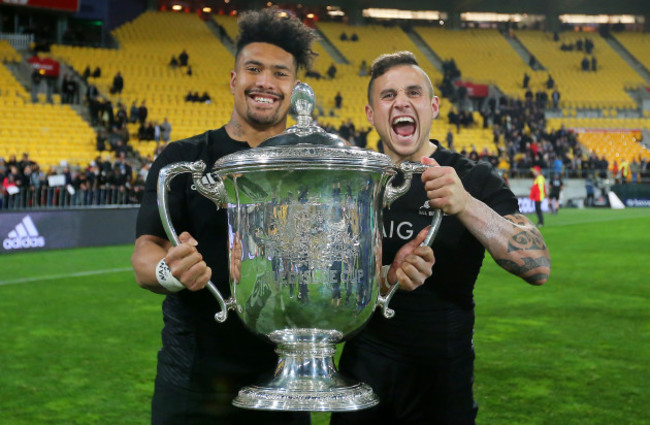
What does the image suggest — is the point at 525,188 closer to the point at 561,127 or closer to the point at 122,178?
the point at 561,127

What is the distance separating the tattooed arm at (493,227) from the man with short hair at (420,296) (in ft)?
0.12

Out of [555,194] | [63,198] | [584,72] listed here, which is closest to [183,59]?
[555,194]

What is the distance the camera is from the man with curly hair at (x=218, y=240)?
241cm

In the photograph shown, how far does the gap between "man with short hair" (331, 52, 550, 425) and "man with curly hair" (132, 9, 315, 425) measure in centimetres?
26

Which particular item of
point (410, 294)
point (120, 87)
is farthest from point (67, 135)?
point (410, 294)

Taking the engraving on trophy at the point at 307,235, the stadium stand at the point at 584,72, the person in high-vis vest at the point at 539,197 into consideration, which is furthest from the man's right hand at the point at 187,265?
the stadium stand at the point at 584,72

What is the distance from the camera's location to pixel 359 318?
73.5 inches

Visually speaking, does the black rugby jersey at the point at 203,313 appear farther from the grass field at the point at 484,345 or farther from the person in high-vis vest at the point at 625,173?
the person in high-vis vest at the point at 625,173

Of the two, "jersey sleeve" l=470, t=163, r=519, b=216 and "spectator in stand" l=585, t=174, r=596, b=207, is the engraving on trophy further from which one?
"spectator in stand" l=585, t=174, r=596, b=207

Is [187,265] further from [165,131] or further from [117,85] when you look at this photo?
[117,85]

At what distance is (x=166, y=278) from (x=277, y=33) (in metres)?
0.83

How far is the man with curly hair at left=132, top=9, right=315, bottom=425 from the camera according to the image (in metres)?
2.41

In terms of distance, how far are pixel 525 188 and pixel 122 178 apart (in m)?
15.0

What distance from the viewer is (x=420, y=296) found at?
2580 mm
